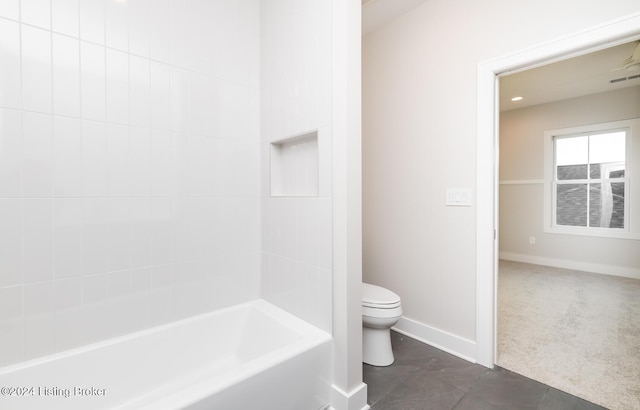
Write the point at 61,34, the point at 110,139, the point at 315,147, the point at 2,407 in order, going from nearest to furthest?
1. the point at 2,407
2. the point at 61,34
3. the point at 110,139
4. the point at 315,147

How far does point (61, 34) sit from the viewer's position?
4.27ft

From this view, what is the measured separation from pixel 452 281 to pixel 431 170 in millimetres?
817

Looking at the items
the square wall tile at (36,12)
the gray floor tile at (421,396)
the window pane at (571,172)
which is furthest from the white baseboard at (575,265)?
the square wall tile at (36,12)

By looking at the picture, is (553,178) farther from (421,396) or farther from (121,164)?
(121,164)

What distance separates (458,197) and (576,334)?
1.61 metres

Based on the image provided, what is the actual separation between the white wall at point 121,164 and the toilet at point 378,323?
82 centimetres

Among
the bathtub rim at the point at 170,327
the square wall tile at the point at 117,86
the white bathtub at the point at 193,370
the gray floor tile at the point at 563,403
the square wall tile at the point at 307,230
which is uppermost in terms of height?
the square wall tile at the point at 117,86

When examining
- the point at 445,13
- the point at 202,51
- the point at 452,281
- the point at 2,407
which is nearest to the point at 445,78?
the point at 445,13

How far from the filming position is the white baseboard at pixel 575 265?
12.9 feet

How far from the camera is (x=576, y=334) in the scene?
2342mm

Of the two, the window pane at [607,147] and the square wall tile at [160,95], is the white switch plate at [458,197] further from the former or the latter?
the window pane at [607,147]

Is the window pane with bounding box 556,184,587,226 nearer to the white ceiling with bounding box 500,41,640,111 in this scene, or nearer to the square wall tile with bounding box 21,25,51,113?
the white ceiling with bounding box 500,41,640,111

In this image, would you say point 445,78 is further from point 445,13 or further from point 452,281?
point 452,281

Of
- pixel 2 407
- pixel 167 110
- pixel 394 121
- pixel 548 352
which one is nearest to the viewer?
pixel 2 407
